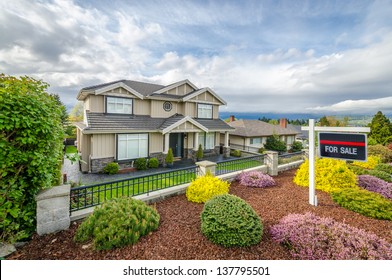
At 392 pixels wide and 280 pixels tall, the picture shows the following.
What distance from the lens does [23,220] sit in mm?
3738

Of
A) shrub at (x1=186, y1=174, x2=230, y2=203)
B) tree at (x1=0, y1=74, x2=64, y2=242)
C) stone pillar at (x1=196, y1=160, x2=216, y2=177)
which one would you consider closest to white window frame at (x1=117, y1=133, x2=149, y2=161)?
stone pillar at (x1=196, y1=160, x2=216, y2=177)

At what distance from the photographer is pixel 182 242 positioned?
12.1 ft

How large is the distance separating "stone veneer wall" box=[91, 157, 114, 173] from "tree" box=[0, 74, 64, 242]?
8.20m

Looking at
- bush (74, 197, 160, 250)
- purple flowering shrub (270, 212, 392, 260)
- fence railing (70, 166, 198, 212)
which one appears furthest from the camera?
fence railing (70, 166, 198, 212)

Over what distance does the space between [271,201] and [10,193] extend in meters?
6.72

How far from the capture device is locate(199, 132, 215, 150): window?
17.8 m

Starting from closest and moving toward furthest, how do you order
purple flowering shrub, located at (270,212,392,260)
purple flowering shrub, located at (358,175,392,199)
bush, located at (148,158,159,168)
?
purple flowering shrub, located at (270,212,392,260)
purple flowering shrub, located at (358,175,392,199)
bush, located at (148,158,159,168)

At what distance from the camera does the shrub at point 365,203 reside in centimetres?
491

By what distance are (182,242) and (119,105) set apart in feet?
39.7

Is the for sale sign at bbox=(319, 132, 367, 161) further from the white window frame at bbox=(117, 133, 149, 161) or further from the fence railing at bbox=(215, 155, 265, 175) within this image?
the white window frame at bbox=(117, 133, 149, 161)

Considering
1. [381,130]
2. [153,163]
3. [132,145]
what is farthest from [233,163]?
[381,130]

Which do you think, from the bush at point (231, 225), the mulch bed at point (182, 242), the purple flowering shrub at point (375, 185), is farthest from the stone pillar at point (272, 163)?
the bush at point (231, 225)

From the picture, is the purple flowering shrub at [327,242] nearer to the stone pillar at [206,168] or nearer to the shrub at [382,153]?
the stone pillar at [206,168]
